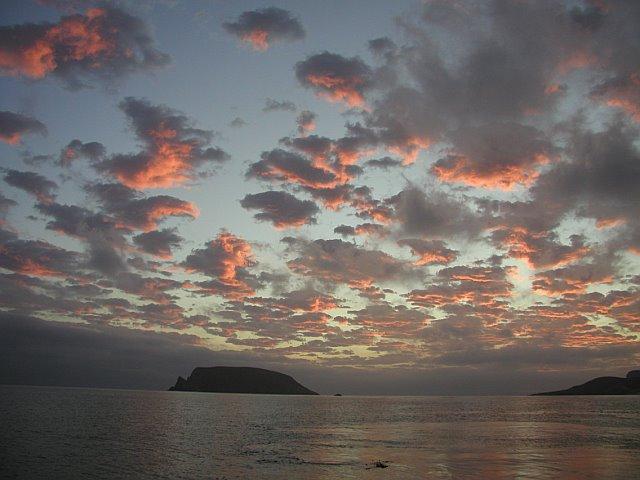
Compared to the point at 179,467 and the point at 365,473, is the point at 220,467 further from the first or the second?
the point at 365,473

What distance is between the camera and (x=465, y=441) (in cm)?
8050

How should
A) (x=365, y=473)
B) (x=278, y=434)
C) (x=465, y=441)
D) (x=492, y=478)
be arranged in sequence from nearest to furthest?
(x=492, y=478), (x=365, y=473), (x=465, y=441), (x=278, y=434)

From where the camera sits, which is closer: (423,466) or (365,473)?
(365,473)

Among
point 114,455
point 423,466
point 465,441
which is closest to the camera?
point 423,466

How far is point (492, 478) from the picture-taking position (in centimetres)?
4606

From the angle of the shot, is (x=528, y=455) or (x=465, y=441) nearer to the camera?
(x=528, y=455)

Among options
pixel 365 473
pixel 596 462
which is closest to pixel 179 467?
pixel 365 473

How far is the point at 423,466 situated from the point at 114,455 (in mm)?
38872

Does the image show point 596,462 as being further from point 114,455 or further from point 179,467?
point 114,455

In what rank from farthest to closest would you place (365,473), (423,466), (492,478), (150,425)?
(150,425) < (423,466) < (365,473) < (492,478)

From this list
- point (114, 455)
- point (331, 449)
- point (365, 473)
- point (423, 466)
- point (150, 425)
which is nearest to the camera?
point (365, 473)

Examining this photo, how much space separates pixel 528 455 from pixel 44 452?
205 feet

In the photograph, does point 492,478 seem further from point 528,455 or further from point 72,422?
point 72,422

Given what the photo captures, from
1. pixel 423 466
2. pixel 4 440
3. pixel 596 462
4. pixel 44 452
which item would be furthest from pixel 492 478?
pixel 4 440
